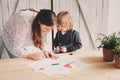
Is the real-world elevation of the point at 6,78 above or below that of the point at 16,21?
below

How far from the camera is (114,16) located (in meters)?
3.47

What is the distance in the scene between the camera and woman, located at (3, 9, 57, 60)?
2.26 m

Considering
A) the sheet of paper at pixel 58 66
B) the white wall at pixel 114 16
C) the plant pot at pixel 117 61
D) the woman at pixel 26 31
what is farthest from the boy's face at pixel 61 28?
the plant pot at pixel 117 61

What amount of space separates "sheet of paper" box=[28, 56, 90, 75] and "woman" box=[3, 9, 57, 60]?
329 millimetres

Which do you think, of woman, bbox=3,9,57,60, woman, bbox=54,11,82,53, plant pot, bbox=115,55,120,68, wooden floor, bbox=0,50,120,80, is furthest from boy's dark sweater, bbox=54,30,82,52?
plant pot, bbox=115,55,120,68

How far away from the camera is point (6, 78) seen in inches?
60.7

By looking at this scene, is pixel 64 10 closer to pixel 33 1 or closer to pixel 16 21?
pixel 33 1

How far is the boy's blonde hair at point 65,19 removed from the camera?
8.92ft

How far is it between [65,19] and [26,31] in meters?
0.68

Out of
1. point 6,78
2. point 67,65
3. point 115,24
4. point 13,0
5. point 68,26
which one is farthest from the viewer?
point 115,24

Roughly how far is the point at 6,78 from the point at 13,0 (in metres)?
1.35

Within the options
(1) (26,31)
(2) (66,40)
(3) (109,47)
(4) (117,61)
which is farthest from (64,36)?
(4) (117,61)

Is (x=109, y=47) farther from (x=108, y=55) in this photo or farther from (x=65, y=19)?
(x=65, y=19)

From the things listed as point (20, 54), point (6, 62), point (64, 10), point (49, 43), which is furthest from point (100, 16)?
point (6, 62)
